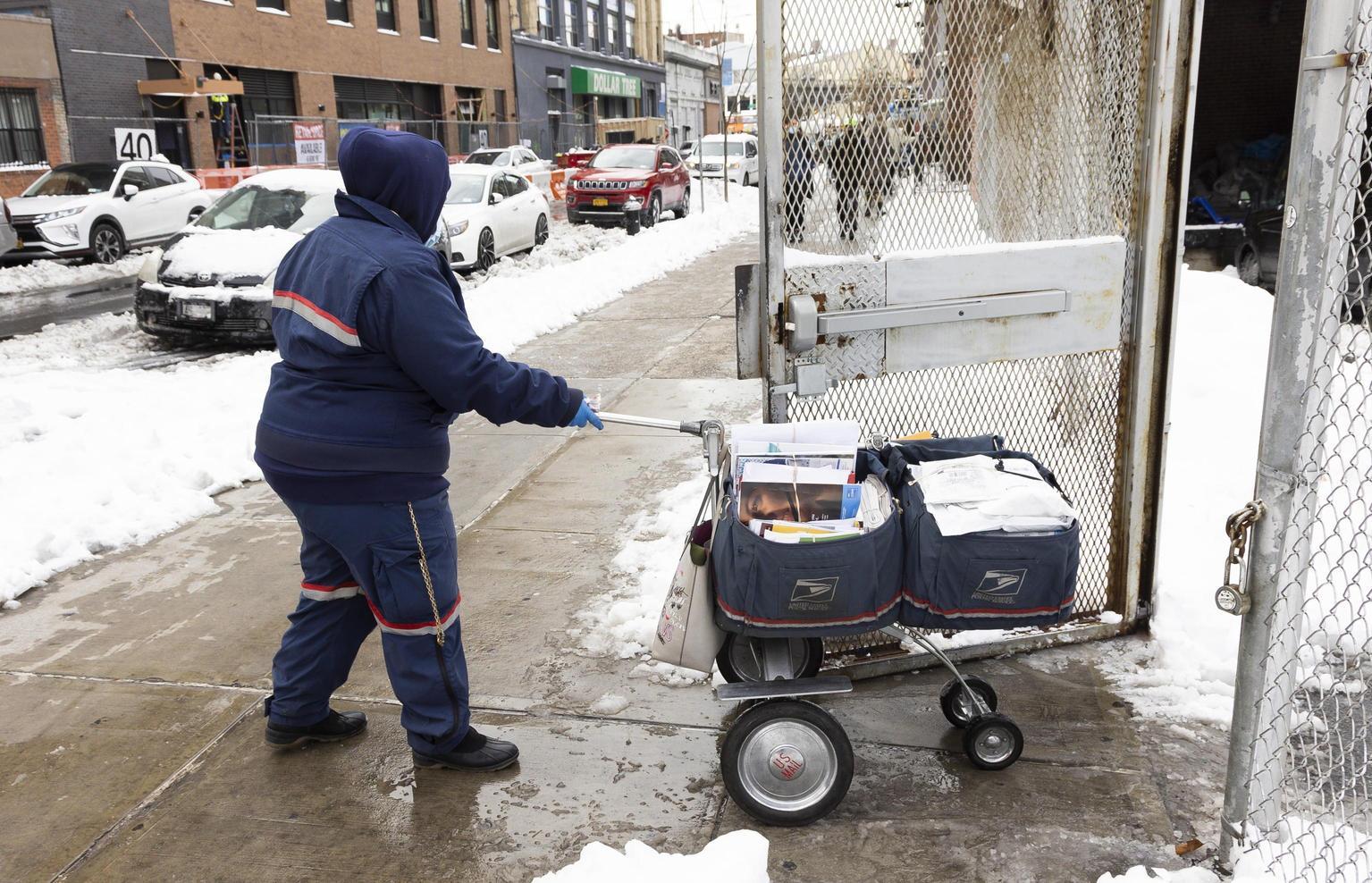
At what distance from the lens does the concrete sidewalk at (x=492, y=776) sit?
303cm

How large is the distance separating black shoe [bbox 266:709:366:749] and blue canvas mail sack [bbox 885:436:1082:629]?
1.88 meters

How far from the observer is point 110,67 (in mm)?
24484

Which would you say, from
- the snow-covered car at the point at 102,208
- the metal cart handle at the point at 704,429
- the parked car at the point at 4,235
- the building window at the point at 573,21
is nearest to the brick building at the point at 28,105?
the snow-covered car at the point at 102,208

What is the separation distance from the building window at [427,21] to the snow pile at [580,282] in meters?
21.0

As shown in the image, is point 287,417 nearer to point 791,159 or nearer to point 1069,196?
→ point 791,159

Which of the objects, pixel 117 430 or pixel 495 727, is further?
pixel 117 430

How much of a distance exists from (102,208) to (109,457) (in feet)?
41.8

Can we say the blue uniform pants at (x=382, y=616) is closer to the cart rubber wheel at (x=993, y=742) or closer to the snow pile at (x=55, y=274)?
the cart rubber wheel at (x=993, y=742)

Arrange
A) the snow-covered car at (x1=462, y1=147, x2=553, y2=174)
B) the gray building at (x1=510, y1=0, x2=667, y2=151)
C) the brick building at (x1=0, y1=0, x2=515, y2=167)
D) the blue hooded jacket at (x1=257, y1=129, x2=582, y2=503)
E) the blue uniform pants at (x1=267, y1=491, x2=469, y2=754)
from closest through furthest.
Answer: the blue hooded jacket at (x1=257, y1=129, x2=582, y2=503) → the blue uniform pants at (x1=267, y1=491, x2=469, y2=754) → the brick building at (x1=0, y1=0, x2=515, y2=167) → the snow-covered car at (x1=462, y1=147, x2=553, y2=174) → the gray building at (x1=510, y1=0, x2=667, y2=151)

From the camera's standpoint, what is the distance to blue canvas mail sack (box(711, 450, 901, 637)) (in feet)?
9.44

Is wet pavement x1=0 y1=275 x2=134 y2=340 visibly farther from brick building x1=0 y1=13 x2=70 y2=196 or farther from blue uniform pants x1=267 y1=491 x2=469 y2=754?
blue uniform pants x1=267 y1=491 x2=469 y2=754

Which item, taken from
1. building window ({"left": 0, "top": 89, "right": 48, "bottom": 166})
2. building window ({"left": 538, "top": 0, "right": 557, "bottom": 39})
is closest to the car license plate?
building window ({"left": 0, "top": 89, "right": 48, "bottom": 166})

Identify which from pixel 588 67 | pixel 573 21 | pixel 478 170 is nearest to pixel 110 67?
pixel 478 170

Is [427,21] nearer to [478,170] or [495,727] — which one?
[478,170]
